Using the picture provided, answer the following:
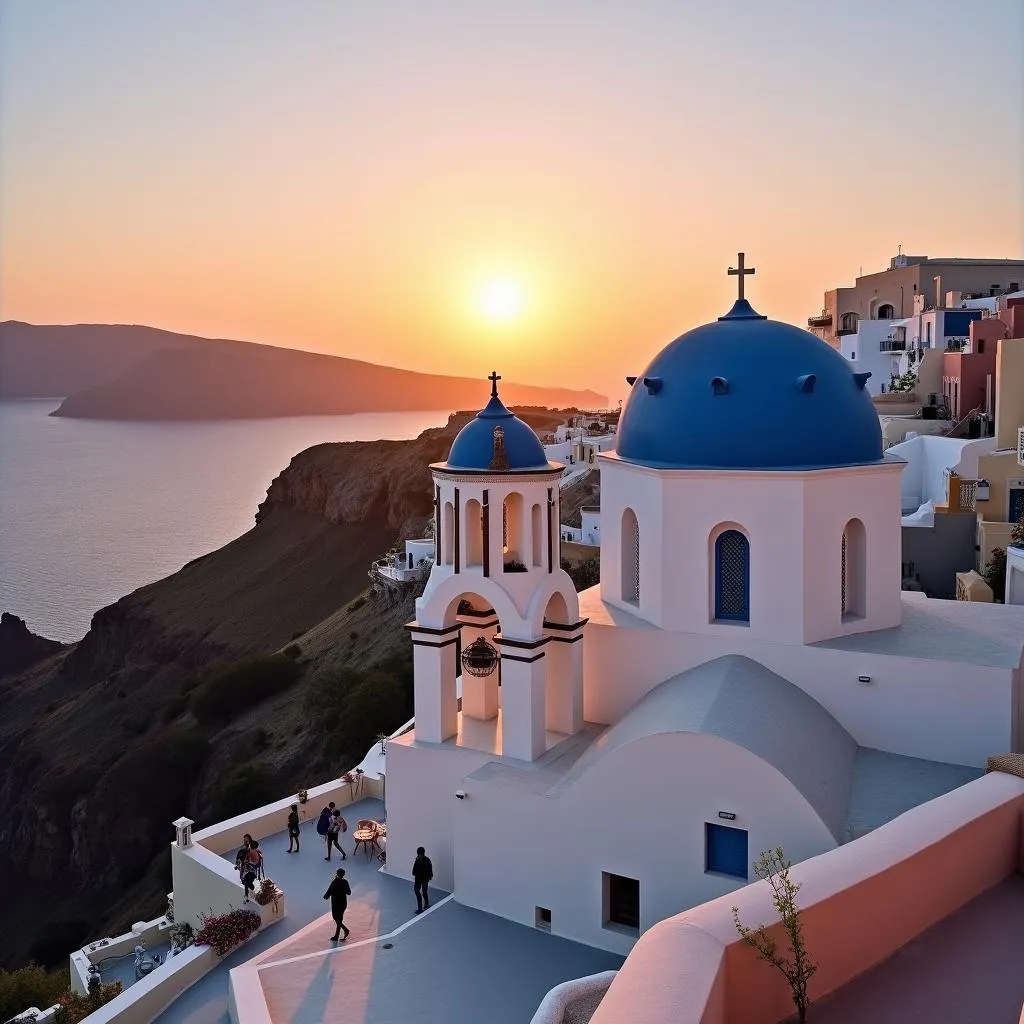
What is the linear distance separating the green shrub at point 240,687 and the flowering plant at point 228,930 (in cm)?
2510

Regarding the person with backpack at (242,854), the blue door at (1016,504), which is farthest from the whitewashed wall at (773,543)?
the blue door at (1016,504)

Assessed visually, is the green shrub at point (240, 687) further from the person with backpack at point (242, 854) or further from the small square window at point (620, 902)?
the small square window at point (620, 902)

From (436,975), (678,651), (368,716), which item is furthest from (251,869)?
(368,716)

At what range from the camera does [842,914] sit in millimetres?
6066

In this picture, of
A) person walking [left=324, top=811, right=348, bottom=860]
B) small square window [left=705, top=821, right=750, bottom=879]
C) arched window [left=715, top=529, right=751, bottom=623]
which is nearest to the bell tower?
arched window [left=715, top=529, right=751, bottom=623]

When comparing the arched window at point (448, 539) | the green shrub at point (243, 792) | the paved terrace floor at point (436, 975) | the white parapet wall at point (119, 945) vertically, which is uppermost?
the arched window at point (448, 539)

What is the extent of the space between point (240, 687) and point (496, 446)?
1104 inches

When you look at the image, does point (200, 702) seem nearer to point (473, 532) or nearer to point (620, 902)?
point (473, 532)

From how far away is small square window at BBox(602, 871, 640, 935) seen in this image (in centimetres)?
1098

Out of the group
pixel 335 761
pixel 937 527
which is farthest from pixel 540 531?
pixel 335 761

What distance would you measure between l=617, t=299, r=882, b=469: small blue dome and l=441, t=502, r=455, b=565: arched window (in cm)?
256

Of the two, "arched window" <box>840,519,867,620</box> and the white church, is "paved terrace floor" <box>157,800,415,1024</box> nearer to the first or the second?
the white church

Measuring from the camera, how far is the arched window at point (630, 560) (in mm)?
13922

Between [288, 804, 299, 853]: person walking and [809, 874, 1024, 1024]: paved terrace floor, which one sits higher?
[809, 874, 1024, 1024]: paved terrace floor
